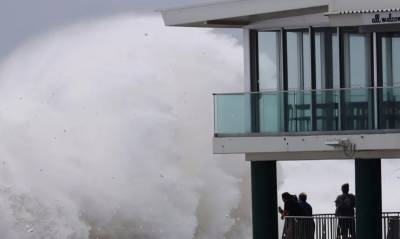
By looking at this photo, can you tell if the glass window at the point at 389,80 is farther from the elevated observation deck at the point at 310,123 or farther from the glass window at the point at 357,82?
the glass window at the point at 357,82

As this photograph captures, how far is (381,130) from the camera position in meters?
39.0

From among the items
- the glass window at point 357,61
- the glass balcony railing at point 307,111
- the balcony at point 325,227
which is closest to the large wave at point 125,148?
the balcony at point 325,227

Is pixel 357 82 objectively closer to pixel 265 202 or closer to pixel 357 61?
pixel 357 61

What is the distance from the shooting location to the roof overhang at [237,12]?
132 feet

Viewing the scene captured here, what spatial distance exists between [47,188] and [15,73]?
1199 cm

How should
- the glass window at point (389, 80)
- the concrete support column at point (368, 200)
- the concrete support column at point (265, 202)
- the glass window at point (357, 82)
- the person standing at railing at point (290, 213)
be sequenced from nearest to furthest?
the glass window at point (389, 80), the glass window at point (357, 82), the concrete support column at point (368, 200), the person standing at railing at point (290, 213), the concrete support column at point (265, 202)

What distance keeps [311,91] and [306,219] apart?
294 centimetres

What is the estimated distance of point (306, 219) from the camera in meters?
41.8

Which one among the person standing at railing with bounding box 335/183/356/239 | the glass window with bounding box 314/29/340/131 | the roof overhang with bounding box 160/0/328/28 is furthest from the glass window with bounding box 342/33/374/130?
the person standing at railing with bounding box 335/183/356/239

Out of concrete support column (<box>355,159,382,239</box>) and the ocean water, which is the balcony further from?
the ocean water

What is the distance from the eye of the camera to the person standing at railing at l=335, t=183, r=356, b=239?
4147 cm

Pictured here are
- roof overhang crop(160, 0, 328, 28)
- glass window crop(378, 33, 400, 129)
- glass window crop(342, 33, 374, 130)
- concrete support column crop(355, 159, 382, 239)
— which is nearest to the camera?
glass window crop(378, 33, 400, 129)

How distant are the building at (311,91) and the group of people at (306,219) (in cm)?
30

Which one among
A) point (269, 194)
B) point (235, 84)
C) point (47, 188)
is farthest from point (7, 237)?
point (269, 194)
